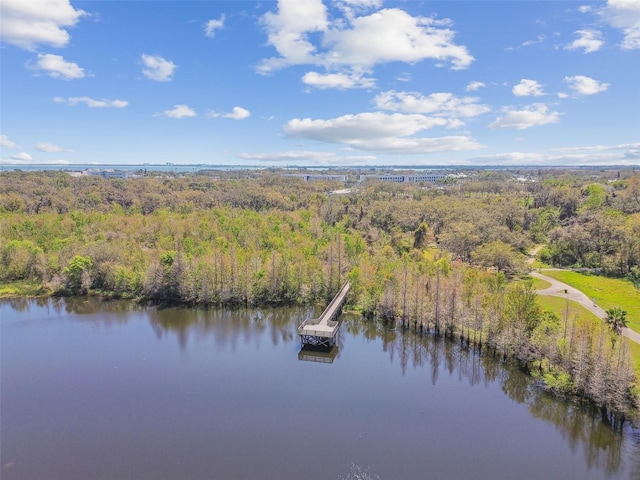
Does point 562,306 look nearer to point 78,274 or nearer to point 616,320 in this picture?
point 616,320

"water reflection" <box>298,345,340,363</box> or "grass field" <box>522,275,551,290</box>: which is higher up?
"grass field" <box>522,275,551,290</box>

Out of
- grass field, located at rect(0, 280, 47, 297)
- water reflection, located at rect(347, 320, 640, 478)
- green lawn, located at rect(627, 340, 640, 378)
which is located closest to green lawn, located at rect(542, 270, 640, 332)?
green lawn, located at rect(627, 340, 640, 378)

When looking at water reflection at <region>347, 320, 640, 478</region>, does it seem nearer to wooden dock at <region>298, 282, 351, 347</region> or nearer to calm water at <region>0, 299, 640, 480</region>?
calm water at <region>0, 299, 640, 480</region>

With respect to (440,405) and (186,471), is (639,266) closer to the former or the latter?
(440,405)

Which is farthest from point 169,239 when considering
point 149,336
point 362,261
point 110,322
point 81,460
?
point 81,460

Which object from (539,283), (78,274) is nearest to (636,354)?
(539,283)
